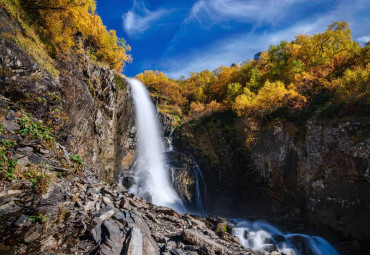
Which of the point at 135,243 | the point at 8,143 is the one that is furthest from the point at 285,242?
the point at 8,143

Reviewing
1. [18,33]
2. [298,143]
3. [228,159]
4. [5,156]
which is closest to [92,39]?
[18,33]

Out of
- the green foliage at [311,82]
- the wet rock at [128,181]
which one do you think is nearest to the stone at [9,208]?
the wet rock at [128,181]

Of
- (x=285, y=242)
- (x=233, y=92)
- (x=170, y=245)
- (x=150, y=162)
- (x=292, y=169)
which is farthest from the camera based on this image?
(x=233, y=92)

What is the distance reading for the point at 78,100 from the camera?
36.7 feet

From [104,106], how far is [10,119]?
926 centimetres

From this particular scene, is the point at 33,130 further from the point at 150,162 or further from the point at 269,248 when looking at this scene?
the point at 150,162

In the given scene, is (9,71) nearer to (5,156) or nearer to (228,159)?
(5,156)

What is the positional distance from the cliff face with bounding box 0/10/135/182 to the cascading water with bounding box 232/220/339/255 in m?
10.8

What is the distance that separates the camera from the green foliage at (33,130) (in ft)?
21.5

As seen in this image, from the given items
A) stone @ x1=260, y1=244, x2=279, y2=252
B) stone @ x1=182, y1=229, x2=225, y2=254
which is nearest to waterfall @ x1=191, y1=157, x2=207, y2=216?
stone @ x1=260, y1=244, x2=279, y2=252

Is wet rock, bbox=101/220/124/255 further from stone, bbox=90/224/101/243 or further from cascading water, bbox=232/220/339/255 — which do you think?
cascading water, bbox=232/220/339/255

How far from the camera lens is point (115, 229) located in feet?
17.0

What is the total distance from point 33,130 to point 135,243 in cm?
544

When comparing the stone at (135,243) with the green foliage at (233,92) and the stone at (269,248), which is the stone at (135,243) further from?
the green foliage at (233,92)
